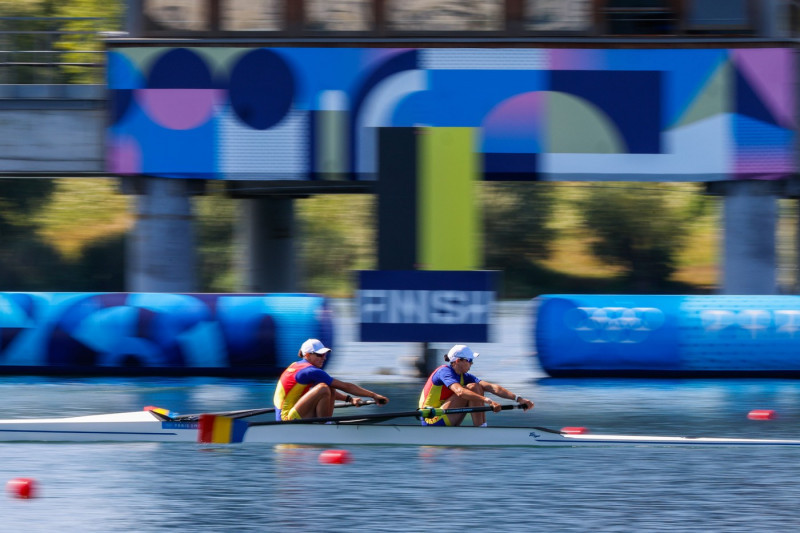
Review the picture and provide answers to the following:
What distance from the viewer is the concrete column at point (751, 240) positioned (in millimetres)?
23500

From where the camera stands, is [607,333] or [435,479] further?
[607,333]

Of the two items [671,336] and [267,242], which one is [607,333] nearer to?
[671,336]

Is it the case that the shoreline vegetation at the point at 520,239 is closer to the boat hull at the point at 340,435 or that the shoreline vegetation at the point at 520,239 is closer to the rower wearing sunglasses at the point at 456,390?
the boat hull at the point at 340,435

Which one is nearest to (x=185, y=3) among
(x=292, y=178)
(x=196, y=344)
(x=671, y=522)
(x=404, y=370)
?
(x=292, y=178)

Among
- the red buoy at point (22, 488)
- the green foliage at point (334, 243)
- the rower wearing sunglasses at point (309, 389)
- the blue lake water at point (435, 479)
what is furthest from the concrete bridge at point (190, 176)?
the green foliage at point (334, 243)

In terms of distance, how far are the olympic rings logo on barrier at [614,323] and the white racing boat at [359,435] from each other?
19.7 feet

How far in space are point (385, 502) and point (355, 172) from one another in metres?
11.7

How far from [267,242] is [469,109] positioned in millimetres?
8973

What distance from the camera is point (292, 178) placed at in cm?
2416

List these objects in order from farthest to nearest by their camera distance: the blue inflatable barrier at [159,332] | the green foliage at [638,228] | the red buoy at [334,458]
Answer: the green foliage at [638,228]
the blue inflatable barrier at [159,332]
the red buoy at [334,458]

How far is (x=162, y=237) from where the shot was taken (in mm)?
24234

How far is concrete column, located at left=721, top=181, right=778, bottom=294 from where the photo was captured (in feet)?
77.1

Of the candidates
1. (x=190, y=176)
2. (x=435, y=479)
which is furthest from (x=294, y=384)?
(x=190, y=176)

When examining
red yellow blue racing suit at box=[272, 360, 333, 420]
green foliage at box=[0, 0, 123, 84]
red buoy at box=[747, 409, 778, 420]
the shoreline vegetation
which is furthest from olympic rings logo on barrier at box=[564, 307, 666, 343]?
the shoreline vegetation
